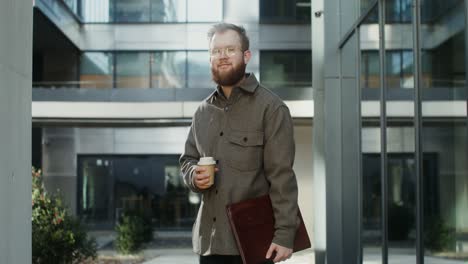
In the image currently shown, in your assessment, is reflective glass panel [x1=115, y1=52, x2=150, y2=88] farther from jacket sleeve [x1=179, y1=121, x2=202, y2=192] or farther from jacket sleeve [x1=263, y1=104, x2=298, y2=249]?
jacket sleeve [x1=263, y1=104, x2=298, y2=249]

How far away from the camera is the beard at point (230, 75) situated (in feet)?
10.2

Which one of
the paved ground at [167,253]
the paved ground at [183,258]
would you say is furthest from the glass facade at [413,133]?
the paved ground at [183,258]

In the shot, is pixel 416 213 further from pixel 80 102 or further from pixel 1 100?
pixel 80 102

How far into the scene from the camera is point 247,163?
3098mm

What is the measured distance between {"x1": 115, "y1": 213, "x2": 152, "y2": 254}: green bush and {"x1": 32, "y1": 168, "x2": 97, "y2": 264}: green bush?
4.53 meters

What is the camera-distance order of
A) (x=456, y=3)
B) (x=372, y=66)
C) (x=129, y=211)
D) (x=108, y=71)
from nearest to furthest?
(x=456, y=3) → (x=372, y=66) → (x=129, y=211) → (x=108, y=71)

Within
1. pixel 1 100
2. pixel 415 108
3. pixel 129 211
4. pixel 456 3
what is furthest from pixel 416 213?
pixel 129 211

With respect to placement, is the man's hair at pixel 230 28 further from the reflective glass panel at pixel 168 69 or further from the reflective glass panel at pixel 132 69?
the reflective glass panel at pixel 132 69

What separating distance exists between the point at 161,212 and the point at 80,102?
5.75m

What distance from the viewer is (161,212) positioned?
2395 cm

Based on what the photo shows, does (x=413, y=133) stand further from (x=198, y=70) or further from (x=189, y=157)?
(x=198, y=70)

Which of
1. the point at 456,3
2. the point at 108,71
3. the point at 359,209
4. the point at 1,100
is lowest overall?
the point at 359,209

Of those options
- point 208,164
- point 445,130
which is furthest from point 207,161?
point 445,130

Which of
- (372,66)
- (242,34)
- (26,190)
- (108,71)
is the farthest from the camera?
(108,71)
